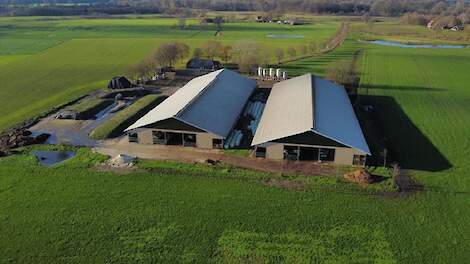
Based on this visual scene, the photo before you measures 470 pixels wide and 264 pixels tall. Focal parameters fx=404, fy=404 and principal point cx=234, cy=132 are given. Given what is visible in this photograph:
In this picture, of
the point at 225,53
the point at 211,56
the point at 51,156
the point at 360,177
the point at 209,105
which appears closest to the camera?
the point at 360,177

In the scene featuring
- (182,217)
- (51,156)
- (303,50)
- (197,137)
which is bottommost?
(182,217)

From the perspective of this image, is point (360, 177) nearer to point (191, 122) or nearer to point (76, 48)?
point (191, 122)

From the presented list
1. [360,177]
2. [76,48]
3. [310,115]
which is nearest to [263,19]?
[76,48]

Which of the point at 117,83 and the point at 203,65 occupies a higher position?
the point at 203,65

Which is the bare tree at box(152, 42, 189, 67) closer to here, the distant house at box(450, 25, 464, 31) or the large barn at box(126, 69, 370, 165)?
the large barn at box(126, 69, 370, 165)

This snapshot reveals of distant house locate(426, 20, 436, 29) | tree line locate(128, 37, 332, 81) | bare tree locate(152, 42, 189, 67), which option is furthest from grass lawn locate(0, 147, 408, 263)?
distant house locate(426, 20, 436, 29)

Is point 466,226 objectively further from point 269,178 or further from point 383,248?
point 269,178

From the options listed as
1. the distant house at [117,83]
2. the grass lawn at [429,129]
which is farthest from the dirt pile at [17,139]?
the grass lawn at [429,129]
